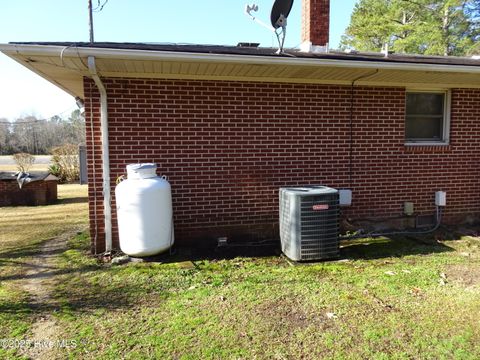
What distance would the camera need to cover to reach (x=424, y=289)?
4105mm

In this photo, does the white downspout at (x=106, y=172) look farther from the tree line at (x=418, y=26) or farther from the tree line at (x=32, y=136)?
the tree line at (x=32, y=136)

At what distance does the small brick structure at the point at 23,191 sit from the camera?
34.7 ft

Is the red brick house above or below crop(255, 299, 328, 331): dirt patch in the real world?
above

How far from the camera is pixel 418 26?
2161 cm

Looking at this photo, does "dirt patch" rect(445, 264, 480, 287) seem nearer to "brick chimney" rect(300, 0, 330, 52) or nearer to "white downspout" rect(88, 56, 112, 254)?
"brick chimney" rect(300, 0, 330, 52)

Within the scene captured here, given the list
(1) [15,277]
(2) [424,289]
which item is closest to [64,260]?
(1) [15,277]

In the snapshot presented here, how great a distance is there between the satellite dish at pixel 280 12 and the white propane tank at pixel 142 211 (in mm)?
2849

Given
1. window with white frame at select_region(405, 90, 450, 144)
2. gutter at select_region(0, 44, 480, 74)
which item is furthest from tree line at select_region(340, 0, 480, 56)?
gutter at select_region(0, 44, 480, 74)

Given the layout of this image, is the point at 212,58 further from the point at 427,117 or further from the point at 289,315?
the point at 427,117

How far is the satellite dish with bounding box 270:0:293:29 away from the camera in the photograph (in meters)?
5.57

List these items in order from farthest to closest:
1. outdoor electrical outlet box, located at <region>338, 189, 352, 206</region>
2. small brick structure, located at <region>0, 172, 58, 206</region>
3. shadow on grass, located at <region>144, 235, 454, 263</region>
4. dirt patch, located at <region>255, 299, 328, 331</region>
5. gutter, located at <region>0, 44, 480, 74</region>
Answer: small brick structure, located at <region>0, 172, 58, 206</region> < outdoor electrical outlet box, located at <region>338, 189, 352, 206</region> < shadow on grass, located at <region>144, 235, 454, 263</region> < gutter, located at <region>0, 44, 480, 74</region> < dirt patch, located at <region>255, 299, 328, 331</region>

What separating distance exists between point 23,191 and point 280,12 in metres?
8.91

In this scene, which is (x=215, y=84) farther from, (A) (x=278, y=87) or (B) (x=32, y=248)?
(B) (x=32, y=248)

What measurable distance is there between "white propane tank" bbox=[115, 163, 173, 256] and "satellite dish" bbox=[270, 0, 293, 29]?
285cm
